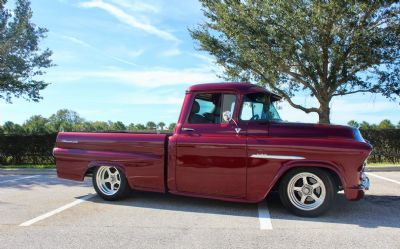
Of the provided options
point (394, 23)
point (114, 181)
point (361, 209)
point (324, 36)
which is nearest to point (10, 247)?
point (114, 181)

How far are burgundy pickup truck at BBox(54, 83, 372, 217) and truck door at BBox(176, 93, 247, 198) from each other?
0.02 metres

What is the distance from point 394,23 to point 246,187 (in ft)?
44.2

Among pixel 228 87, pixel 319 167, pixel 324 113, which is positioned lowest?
pixel 319 167

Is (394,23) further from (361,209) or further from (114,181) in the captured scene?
(114,181)

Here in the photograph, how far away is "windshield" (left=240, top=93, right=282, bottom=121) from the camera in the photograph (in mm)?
6816

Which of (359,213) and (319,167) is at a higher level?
(319,167)

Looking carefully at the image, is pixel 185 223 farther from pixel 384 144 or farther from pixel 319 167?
pixel 384 144

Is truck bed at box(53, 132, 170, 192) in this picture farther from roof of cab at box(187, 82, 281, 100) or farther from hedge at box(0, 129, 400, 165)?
hedge at box(0, 129, 400, 165)

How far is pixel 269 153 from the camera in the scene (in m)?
6.43

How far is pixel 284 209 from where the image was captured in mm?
6953

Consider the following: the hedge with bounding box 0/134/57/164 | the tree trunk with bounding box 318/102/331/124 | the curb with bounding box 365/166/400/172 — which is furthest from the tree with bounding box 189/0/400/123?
the hedge with bounding box 0/134/57/164

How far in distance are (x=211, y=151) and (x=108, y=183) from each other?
234 centimetres

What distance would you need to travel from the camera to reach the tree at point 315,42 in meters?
16.2

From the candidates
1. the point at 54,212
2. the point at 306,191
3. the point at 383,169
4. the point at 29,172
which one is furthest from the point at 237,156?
the point at 29,172
